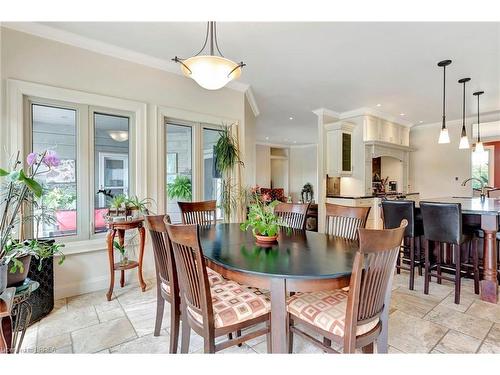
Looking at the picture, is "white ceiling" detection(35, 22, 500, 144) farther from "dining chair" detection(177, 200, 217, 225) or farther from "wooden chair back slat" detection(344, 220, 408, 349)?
"wooden chair back slat" detection(344, 220, 408, 349)

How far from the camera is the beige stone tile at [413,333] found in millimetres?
1904

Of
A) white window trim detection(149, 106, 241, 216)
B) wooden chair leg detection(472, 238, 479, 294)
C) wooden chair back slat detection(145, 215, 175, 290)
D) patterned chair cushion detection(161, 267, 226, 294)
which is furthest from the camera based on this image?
white window trim detection(149, 106, 241, 216)

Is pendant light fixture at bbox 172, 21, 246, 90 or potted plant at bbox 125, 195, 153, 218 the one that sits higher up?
pendant light fixture at bbox 172, 21, 246, 90

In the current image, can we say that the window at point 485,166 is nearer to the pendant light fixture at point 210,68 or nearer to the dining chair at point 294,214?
the dining chair at point 294,214

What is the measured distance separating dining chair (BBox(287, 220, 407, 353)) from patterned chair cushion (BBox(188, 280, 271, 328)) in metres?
0.18

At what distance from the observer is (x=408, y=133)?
6988 mm

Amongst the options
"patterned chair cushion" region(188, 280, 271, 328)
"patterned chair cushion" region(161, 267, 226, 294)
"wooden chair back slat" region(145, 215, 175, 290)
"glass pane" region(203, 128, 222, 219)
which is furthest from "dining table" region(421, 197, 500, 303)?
"glass pane" region(203, 128, 222, 219)

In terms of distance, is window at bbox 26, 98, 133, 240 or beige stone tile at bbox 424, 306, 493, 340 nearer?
beige stone tile at bbox 424, 306, 493, 340

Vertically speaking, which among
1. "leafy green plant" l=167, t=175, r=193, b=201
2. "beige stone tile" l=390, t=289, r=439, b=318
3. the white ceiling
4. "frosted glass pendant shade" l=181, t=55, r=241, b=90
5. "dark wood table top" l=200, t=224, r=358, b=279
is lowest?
"beige stone tile" l=390, t=289, r=439, b=318

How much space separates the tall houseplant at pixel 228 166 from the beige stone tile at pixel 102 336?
200cm

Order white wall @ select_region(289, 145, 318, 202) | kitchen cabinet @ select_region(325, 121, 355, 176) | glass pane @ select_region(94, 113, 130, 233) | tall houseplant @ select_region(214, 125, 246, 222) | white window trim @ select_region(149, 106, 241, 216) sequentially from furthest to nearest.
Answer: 1. white wall @ select_region(289, 145, 318, 202)
2. kitchen cabinet @ select_region(325, 121, 355, 176)
3. tall houseplant @ select_region(214, 125, 246, 222)
4. white window trim @ select_region(149, 106, 241, 216)
5. glass pane @ select_region(94, 113, 130, 233)

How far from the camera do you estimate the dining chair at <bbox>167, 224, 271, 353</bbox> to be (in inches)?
53.6
